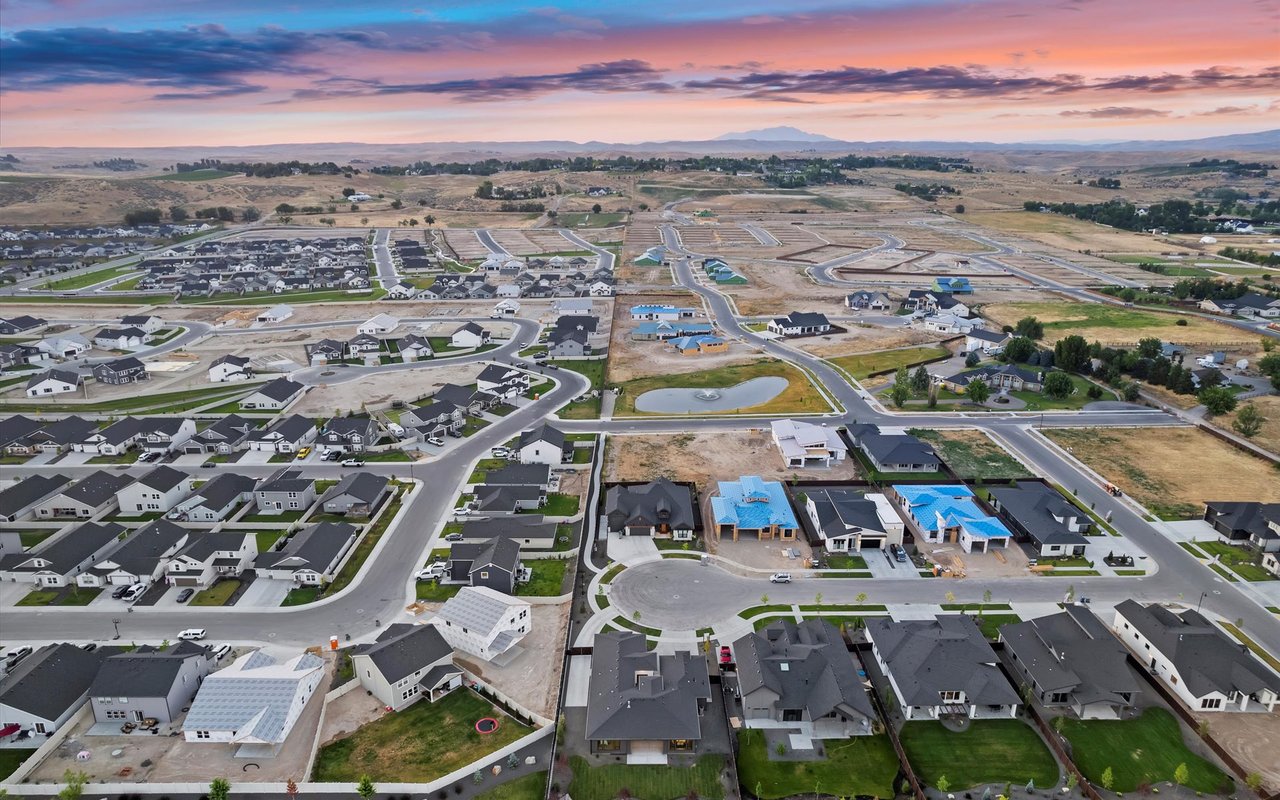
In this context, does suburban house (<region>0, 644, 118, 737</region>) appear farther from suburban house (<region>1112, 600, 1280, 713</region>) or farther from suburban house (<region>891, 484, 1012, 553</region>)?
suburban house (<region>1112, 600, 1280, 713</region>)

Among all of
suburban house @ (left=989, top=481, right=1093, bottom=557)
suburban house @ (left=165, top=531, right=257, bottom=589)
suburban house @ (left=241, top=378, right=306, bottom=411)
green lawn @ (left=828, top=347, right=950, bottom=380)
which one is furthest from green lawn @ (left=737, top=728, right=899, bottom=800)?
suburban house @ (left=241, top=378, right=306, bottom=411)

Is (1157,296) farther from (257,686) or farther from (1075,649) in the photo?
(257,686)

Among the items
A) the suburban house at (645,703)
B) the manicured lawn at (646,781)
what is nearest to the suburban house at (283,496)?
the suburban house at (645,703)

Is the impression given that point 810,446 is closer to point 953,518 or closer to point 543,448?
point 953,518

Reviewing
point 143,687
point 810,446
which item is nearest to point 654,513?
point 810,446

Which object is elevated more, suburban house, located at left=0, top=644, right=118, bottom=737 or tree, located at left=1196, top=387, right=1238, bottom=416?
tree, located at left=1196, top=387, right=1238, bottom=416

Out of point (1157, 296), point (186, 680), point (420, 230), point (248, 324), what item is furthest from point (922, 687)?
point (420, 230)
